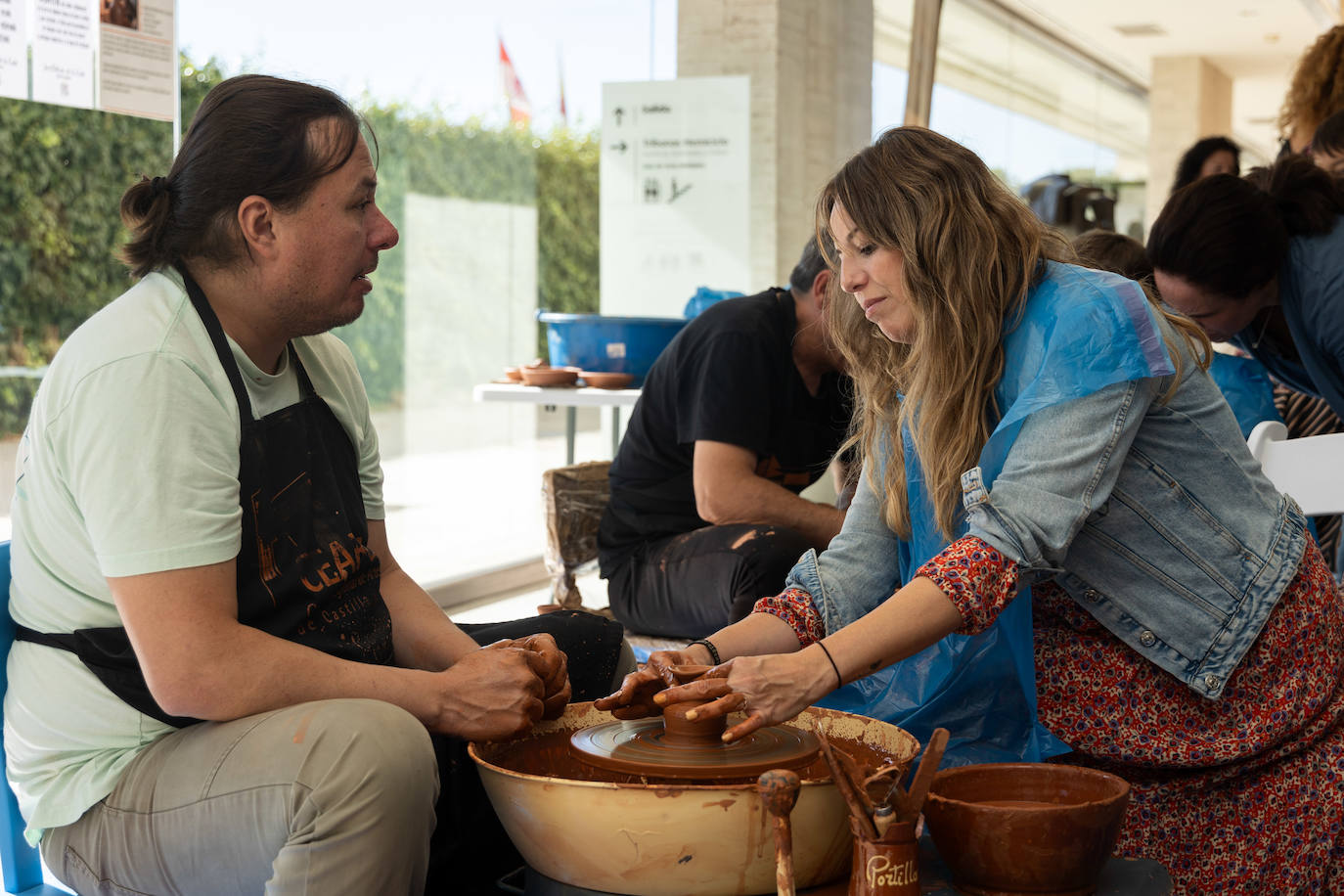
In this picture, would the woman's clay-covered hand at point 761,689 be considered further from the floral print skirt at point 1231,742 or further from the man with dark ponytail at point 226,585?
the floral print skirt at point 1231,742

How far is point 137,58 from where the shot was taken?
11.6ft

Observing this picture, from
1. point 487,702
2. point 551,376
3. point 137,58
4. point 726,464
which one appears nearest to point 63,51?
point 137,58

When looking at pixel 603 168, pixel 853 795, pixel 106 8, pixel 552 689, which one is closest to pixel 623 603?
pixel 552 689

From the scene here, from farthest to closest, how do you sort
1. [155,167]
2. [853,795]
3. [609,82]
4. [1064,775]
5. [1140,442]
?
[609,82] < [155,167] < [1140,442] < [1064,775] < [853,795]

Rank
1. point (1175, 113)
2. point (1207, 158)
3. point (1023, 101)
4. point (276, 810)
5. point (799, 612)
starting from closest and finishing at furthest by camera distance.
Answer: point (276, 810)
point (799, 612)
point (1207, 158)
point (1023, 101)
point (1175, 113)

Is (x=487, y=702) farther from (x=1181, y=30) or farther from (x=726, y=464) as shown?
(x=1181, y=30)

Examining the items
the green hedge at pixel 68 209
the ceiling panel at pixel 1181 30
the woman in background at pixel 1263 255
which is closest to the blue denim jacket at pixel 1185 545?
the woman in background at pixel 1263 255

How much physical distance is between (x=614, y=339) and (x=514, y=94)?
67.3 inches

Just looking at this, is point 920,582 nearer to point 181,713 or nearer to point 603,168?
point 181,713

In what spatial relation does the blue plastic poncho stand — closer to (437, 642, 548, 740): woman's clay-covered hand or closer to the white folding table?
(437, 642, 548, 740): woman's clay-covered hand

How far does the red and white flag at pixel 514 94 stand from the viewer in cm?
533

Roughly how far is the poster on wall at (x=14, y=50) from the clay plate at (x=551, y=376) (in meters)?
1.74

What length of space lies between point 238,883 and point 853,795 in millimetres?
721

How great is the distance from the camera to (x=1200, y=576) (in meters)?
1.61
